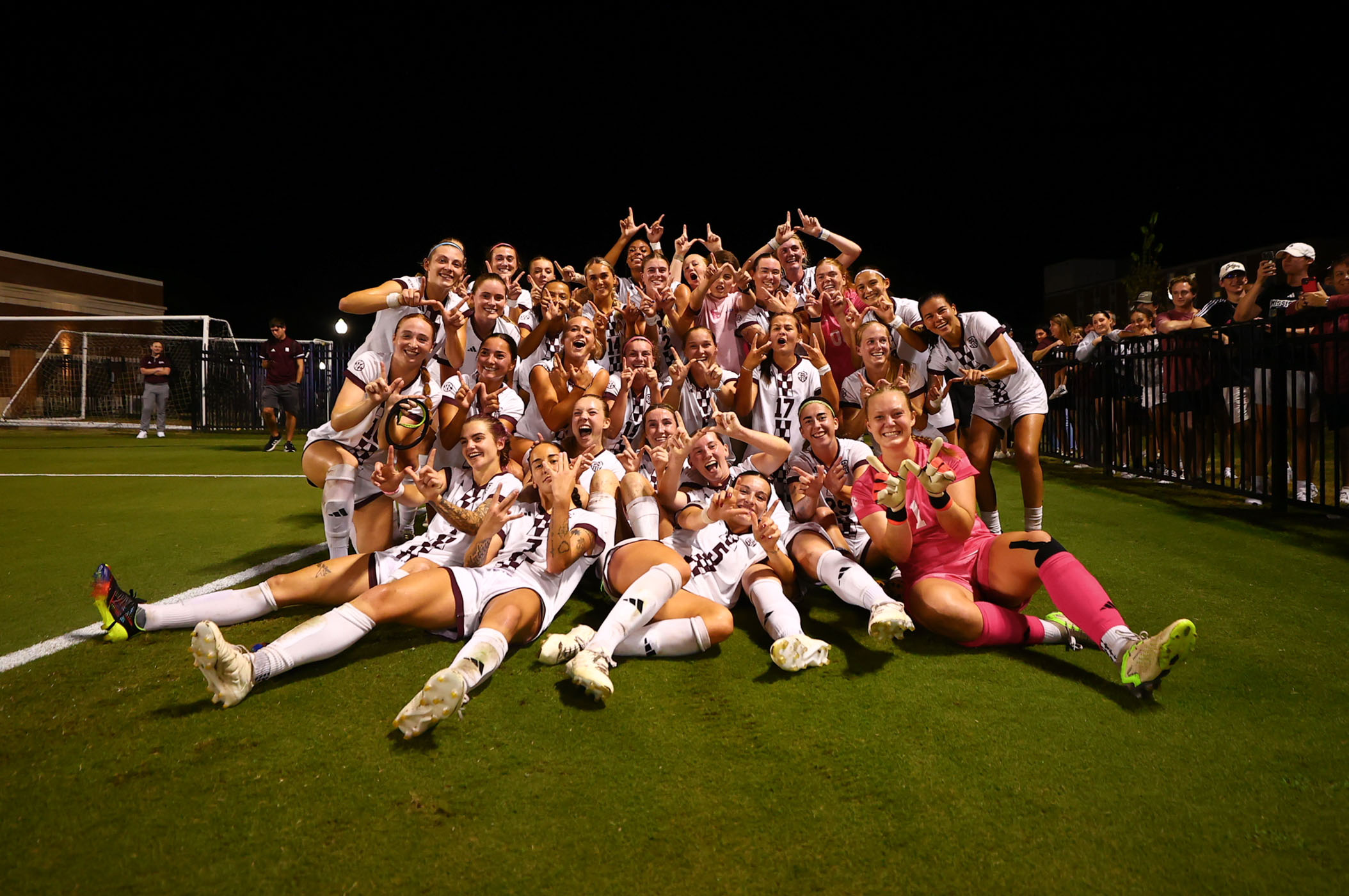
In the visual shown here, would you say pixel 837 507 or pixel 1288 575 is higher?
pixel 837 507

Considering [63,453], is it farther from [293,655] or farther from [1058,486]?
[1058,486]

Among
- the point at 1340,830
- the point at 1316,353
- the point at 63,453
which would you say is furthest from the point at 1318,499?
the point at 63,453

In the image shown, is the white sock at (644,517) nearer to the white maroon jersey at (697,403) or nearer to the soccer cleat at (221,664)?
the white maroon jersey at (697,403)

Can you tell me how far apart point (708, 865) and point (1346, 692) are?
8.61 feet

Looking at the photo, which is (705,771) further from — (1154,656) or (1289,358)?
(1289,358)

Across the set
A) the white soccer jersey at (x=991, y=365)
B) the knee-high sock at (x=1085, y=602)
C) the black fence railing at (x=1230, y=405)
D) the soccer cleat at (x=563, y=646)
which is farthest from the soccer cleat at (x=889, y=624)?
the black fence railing at (x=1230, y=405)

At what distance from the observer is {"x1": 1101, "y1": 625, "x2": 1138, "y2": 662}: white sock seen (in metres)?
2.79

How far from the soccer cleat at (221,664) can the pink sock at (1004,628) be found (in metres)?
2.88

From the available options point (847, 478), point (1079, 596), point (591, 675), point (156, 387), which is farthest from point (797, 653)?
point (156, 387)

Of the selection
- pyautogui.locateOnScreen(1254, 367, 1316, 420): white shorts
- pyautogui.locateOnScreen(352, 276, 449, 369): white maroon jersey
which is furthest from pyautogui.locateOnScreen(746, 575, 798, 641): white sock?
pyautogui.locateOnScreen(1254, 367, 1316, 420): white shorts

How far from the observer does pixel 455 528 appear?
382cm

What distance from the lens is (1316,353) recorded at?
234 inches

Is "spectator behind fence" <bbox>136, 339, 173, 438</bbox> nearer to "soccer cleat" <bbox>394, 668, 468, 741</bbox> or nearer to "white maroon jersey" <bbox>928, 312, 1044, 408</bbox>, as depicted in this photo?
"white maroon jersey" <bbox>928, 312, 1044, 408</bbox>

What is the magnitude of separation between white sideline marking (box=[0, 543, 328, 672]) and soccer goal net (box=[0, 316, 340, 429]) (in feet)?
43.0
